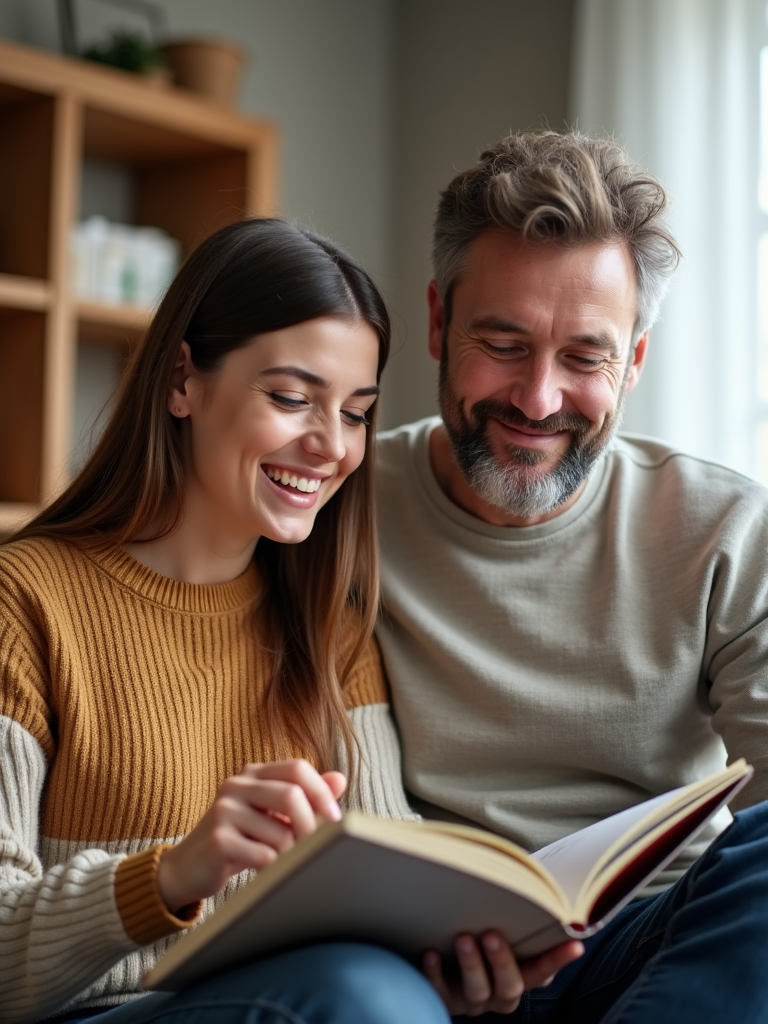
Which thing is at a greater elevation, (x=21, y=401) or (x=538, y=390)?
(x=538, y=390)

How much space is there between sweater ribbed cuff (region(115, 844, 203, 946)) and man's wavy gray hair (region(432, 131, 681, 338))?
2.91ft

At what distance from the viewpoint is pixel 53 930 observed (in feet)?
3.58

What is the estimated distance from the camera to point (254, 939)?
3.10 ft

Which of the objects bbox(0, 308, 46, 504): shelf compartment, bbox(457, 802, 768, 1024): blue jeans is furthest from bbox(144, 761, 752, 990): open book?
bbox(0, 308, 46, 504): shelf compartment

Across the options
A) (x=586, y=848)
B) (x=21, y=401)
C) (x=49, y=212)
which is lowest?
(x=586, y=848)

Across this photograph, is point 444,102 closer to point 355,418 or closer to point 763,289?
point 763,289

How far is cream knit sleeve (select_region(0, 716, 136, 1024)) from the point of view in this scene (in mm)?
1083

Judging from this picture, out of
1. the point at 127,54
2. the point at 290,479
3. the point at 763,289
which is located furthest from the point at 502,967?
the point at 127,54

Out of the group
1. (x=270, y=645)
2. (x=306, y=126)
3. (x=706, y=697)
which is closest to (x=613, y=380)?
(x=706, y=697)

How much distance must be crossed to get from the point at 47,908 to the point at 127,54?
247 centimetres

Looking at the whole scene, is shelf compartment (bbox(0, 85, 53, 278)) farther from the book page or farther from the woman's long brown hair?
the book page

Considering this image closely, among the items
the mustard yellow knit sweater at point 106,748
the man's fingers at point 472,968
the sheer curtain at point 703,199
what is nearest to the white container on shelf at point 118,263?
the sheer curtain at point 703,199

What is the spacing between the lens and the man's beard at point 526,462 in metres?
1.57

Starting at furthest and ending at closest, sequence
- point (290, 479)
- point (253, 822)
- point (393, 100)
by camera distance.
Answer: point (393, 100) → point (290, 479) → point (253, 822)
